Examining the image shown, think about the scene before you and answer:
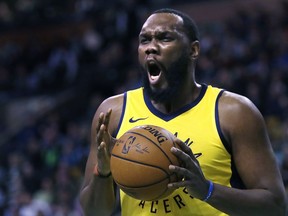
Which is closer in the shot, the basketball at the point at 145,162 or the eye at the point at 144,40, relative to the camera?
the basketball at the point at 145,162

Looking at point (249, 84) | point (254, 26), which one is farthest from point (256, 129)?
point (254, 26)

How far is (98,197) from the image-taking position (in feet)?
Result: 12.7

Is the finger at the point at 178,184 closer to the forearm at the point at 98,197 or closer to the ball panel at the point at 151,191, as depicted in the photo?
the ball panel at the point at 151,191

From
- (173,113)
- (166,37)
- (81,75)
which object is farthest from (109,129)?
(81,75)

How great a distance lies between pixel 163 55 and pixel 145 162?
0.66m

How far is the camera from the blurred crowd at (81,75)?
10117 millimetres

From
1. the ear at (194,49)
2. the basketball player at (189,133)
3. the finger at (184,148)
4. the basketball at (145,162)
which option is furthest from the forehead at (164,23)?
the finger at (184,148)

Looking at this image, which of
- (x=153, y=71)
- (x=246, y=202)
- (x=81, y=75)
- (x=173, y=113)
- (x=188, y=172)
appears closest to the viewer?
(x=188, y=172)

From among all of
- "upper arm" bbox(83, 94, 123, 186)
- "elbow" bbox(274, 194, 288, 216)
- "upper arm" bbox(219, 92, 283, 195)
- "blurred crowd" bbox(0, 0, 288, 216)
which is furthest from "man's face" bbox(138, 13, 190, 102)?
"blurred crowd" bbox(0, 0, 288, 216)

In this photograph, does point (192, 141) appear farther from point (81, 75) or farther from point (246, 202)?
point (81, 75)

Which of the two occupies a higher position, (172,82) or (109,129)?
(172,82)

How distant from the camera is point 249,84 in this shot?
10.0 metres

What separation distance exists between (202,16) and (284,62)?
4471mm

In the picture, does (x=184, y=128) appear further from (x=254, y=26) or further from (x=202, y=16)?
(x=202, y=16)
